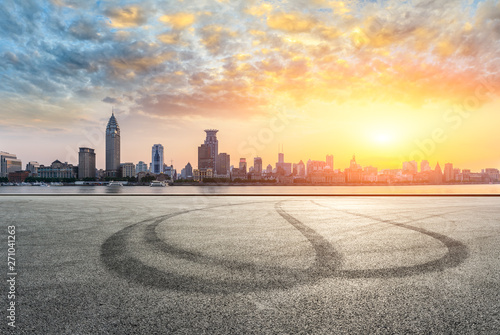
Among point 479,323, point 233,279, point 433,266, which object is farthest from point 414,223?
point 233,279

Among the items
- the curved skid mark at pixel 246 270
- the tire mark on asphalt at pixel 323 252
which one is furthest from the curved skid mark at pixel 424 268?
the tire mark on asphalt at pixel 323 252

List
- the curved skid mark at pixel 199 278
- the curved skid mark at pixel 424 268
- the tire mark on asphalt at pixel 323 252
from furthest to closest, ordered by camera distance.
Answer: the tire mark on asphalt at pixel 323 252 < the curved skid mark at pixel 424 268 < the curved skid mark at pixel 199 278

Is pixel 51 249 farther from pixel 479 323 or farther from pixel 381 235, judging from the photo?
pixel 381 235

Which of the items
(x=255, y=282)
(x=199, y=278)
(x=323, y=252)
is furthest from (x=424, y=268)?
(x=199, y=278)

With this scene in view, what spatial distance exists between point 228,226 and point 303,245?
3.96 meters

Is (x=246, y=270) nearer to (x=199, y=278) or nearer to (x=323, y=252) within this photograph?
(x=199, y=278)

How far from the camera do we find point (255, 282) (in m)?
5.36

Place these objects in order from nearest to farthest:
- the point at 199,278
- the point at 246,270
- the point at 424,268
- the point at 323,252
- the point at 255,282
A: the point at 255,282
the point at 199,278
the point at 246,270
the point at 424,268
the point at 323,252

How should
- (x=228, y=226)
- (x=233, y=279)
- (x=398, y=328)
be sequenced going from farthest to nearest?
(x=228, y=226), (x=233, y=279), (x=398, y=328)

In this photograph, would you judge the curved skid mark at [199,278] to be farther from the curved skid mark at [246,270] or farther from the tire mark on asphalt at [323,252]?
the tire mark on asphalt at [323,252]

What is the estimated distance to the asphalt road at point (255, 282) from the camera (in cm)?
396

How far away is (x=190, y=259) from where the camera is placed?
6.82 meters

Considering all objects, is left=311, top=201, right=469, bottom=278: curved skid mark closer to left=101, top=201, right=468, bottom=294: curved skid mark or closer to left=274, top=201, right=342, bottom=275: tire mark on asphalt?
left=101, top=201, right=468, bottom=294: curved skid mark

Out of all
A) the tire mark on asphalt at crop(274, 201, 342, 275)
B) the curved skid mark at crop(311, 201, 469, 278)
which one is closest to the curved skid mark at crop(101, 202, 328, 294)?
the tire mark on asphalt at crop(274, 201, 342, 275)
